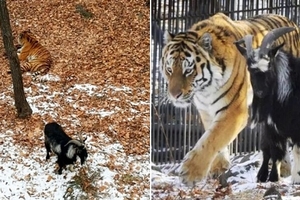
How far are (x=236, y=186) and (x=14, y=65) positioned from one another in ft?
8.39

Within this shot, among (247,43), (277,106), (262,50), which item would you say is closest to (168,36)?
(247,43)

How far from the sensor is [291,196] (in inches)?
200

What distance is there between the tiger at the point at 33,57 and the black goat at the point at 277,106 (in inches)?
89.5

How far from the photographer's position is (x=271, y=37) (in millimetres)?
5113

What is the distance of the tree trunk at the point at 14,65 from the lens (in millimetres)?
5699

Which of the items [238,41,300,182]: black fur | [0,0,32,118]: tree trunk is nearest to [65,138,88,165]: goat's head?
[0,0,32,118]: tree trunk

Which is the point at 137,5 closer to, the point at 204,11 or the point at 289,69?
the point at 204,11

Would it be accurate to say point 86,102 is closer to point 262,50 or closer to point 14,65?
point 14,65

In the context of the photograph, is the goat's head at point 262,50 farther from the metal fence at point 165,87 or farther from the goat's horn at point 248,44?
the metal fence at point 165,87

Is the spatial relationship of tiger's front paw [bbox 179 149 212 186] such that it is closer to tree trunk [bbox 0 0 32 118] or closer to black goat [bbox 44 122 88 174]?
black goat [bbox 44 122 88 174]

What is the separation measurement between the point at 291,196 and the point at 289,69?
1167 millimetres

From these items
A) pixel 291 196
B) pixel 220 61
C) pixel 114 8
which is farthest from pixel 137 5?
pixel 291 196

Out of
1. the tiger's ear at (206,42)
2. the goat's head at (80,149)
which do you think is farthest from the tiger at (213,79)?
the goat's head at (80,149)

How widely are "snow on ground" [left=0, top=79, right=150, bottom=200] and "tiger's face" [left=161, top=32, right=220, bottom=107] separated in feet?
2.71
